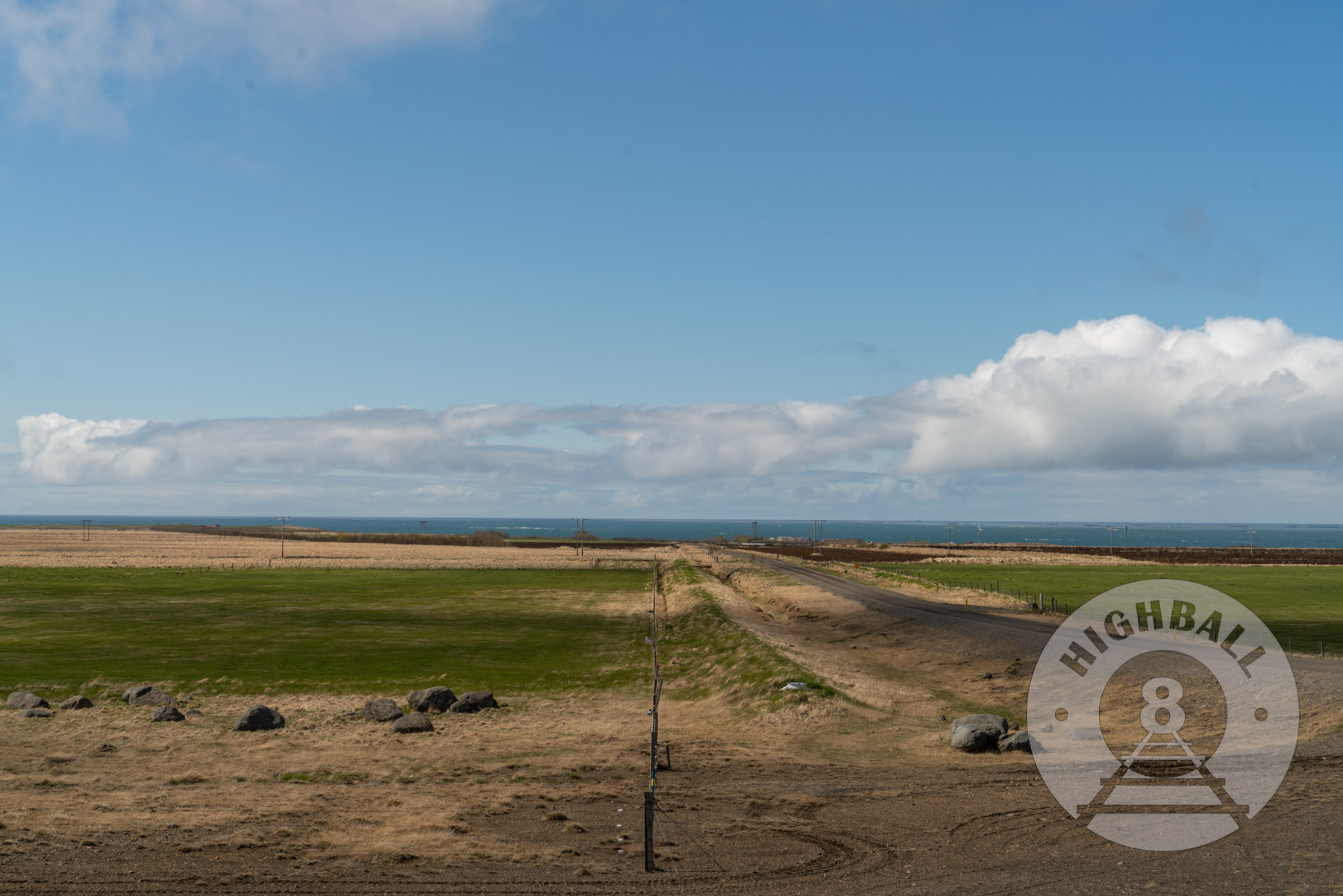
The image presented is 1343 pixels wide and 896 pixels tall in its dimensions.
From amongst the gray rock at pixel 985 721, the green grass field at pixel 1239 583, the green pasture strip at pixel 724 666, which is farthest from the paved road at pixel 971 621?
the gray rock at pixel 985 721

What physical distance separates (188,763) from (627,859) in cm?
1473

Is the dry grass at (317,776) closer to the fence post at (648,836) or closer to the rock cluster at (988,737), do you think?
the fence post at (648,836)

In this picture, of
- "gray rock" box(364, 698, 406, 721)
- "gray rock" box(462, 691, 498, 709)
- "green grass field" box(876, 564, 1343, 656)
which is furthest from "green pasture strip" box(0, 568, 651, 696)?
"green grass field" box(876, 564, 1343, 656)

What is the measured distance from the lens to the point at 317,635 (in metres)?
51.6

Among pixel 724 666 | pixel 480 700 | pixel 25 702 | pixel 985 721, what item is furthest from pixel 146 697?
pixel 985 721

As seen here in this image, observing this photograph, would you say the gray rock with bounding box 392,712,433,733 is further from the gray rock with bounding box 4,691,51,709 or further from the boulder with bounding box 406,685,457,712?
the gray rock with bounding box 4,691,51,709

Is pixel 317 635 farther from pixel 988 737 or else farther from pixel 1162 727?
pixel 1162 727

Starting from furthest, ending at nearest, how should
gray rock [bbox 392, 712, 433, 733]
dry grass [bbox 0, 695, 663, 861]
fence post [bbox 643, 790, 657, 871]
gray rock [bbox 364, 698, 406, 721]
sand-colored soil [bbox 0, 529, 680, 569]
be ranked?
sand-colored soil [bbox 0, 529, 680, 569] → gray rock [bbox 364, 698, 406, 721] → gray rock [bbox 392, 712, 433, 733] → dry grass [bbox 0, 695, 663, 861] → fence post [bbox 643, 790, 657, 871]

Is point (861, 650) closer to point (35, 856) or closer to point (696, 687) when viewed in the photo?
point (696, 687)

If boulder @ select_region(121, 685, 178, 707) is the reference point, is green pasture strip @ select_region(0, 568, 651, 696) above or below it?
below

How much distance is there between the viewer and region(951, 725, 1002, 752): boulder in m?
25.8

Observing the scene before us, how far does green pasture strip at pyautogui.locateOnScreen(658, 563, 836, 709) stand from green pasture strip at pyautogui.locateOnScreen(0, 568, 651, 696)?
2134 mm

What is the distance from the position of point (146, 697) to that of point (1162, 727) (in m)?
35.0

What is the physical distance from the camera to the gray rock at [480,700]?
106 ft
